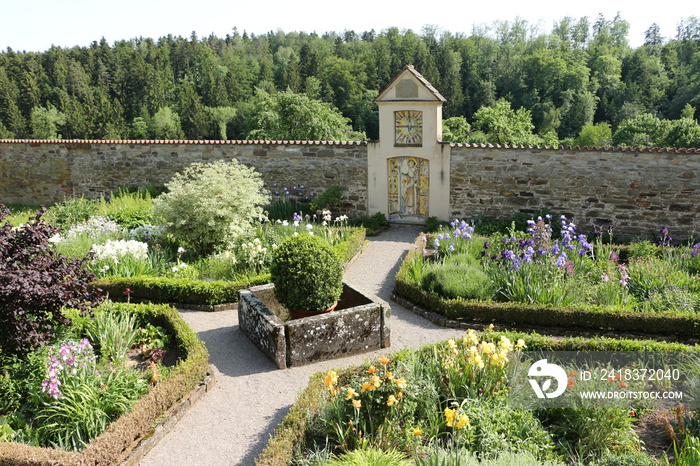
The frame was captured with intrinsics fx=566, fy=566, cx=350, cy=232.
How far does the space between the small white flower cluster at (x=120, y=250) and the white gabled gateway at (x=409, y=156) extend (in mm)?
5941

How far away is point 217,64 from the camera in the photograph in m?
60.5

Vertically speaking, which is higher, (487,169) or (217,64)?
(217,64)

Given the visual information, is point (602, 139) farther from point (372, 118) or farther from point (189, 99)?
point (189, 99)

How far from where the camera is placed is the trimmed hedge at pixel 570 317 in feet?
24.5

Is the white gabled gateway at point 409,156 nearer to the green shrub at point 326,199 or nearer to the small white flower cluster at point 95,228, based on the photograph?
the green shrub at point 326,199

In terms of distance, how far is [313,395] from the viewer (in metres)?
5.73

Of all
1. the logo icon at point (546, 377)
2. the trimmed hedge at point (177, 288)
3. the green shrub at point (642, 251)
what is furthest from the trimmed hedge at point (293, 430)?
the green shrub at point (642, 251)

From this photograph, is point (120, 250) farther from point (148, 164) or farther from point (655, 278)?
point (655, 278)

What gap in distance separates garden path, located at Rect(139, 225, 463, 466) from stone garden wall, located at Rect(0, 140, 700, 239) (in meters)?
4.83

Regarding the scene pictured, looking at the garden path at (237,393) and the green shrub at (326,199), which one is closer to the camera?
the garden path at (237,393)

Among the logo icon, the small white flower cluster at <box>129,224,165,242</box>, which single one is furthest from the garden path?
the small white flower cluster at <box>129,224,165,242</box>

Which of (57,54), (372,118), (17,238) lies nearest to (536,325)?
(17,238)

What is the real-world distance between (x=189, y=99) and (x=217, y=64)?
17.6 meters

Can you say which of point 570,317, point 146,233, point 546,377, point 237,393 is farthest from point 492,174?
point 237,393
